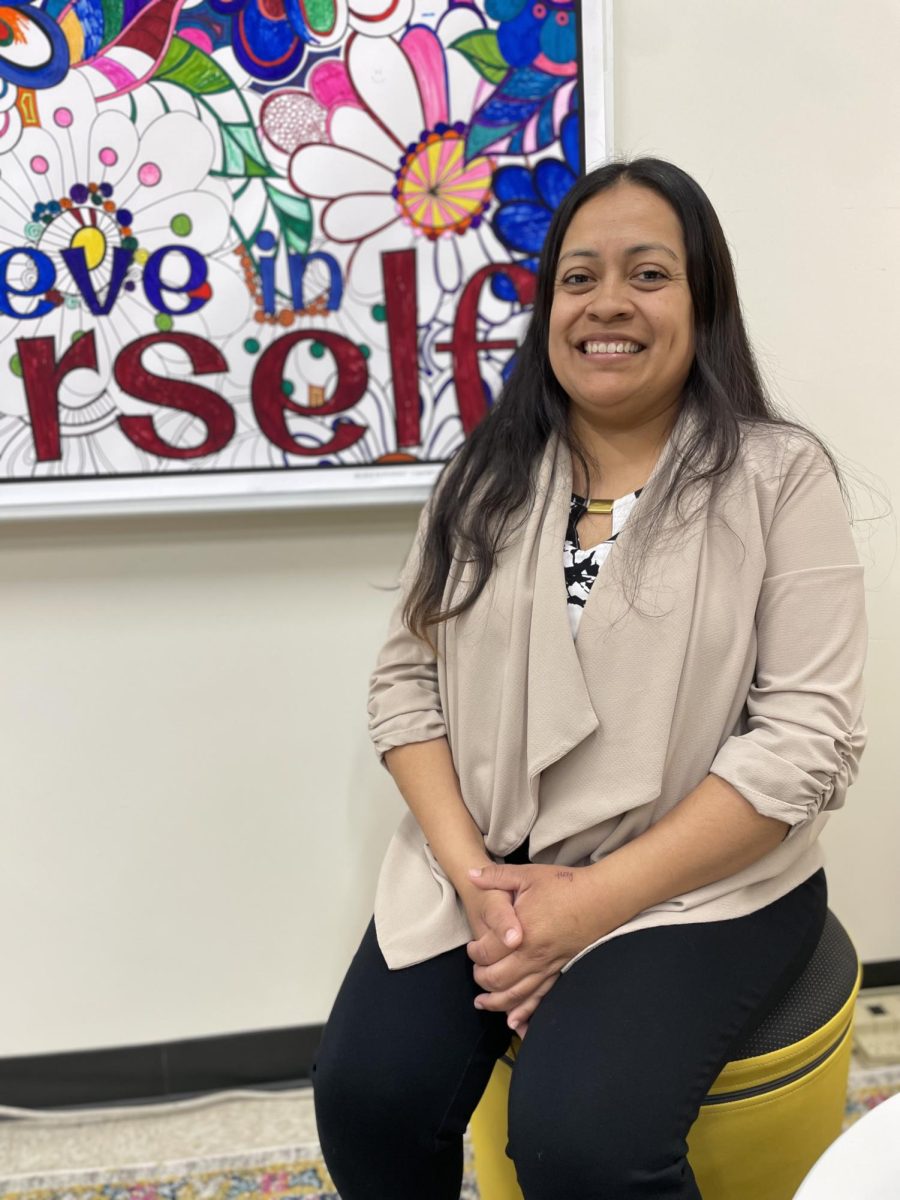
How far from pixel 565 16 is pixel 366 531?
0.74m

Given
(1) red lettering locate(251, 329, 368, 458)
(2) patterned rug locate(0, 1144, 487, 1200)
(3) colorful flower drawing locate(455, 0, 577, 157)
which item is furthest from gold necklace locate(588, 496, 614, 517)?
(2) patterned rug locate(0, 1144, 487, 1200)

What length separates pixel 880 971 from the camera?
1.72 meters

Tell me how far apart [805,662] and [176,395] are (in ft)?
2.89

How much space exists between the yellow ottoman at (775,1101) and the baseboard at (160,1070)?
59 centimetres

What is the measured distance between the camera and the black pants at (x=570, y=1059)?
90 centimetres

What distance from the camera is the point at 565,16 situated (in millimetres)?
1305

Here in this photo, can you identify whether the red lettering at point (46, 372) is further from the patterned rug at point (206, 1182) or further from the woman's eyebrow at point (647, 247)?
the patterned rug at point (206, 1182)

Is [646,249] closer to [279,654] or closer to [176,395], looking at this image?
[176,395]

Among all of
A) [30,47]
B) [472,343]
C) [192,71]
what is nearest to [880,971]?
[472,343]

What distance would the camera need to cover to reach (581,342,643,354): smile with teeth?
3.65 ft

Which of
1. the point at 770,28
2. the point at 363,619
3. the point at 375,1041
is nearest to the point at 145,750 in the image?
the point at 363,619

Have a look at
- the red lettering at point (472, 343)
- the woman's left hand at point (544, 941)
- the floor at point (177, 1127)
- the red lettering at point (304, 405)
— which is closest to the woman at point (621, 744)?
the woman's left hand at point (544, 941)

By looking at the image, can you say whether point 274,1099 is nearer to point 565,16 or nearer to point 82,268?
point 82,268

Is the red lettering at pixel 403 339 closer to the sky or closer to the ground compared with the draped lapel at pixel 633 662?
closer to the sky
